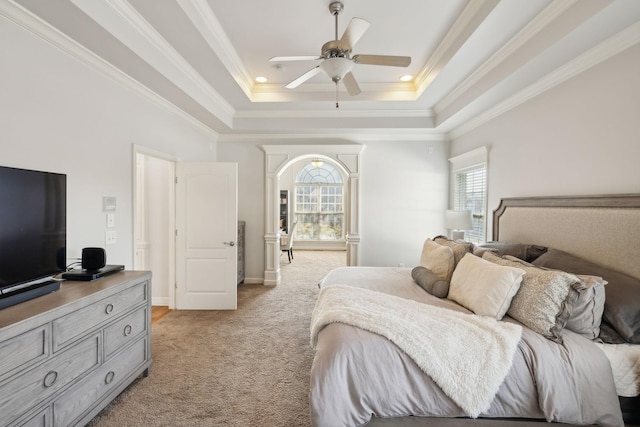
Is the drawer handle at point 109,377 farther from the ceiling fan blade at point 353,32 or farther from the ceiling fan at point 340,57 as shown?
the ceiling fan blade at point 353,32

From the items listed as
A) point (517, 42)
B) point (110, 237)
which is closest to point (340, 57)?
point (517, 42)

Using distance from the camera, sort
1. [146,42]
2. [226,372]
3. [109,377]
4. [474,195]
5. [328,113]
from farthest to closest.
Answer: [328,113] → [474,195] → [226,372] → [146,42] → [109,377]

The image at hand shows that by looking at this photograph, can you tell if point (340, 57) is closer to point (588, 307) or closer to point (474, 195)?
point (588, 307)

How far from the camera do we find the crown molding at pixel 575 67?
75.2 inches

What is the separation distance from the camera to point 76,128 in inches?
87.7

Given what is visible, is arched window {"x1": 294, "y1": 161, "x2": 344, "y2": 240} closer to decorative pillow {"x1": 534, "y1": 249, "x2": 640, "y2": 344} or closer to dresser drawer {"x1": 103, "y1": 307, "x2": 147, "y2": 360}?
dresser drawer {"x1": 103, "y1": 307, "x2": 147, "y2": 360}

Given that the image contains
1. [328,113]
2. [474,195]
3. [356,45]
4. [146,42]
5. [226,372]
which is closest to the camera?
[146,42]

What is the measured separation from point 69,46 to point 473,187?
4643mm

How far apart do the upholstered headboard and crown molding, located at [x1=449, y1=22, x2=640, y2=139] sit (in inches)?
39.9

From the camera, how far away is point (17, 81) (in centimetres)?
180

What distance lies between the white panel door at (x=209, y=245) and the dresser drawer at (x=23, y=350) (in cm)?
237

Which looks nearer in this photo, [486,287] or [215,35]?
[486,287]

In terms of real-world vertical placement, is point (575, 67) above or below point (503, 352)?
above

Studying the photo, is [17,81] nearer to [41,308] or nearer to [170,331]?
[41,308]
